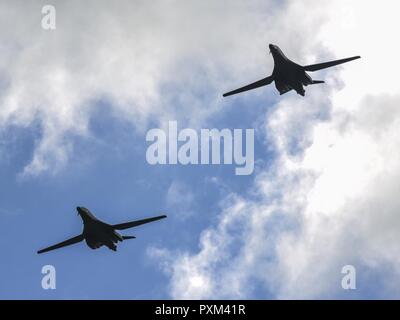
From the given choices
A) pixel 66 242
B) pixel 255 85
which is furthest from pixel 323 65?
pixel 66 242

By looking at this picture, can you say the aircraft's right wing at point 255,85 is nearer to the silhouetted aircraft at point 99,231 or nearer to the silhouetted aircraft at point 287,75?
the silhouetted aircraft at point 287,75

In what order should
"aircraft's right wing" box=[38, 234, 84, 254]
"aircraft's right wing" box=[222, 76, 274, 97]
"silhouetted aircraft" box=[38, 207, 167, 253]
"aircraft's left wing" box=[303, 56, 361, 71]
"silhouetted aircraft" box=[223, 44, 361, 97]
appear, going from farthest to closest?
"aircraft's right wing" box=[222, 76, 274, 97] < "aircraft's right wing" box=[38, 234, 84, 254] < "silhouetted aircraft" box=[223, 44, 361, 97] < "aircraft's left wing" box=[303, 56, 361, 71] < "silhouetted aircraft" box=[38, 207, 167, 253]

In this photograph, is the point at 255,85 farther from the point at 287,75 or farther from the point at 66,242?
the point at 66,242

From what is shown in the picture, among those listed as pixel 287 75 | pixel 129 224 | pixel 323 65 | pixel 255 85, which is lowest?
pixel 129 224

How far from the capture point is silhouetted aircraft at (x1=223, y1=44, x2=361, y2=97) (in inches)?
3083

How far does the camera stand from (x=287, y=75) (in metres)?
79.7

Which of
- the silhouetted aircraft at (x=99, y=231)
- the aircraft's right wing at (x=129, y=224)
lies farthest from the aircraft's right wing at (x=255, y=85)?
the silhouetted aircraft at (x=99, y=231)

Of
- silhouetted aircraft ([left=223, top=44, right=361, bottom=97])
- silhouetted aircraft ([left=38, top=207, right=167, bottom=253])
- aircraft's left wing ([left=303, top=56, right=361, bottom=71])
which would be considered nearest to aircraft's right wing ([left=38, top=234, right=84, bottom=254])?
silhouetted aircraft ([left=38, top=207, right=167, bottom=253])

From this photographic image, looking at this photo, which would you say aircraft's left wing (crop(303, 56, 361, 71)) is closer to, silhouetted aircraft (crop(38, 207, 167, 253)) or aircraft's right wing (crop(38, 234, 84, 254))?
silhouetted aircraft (crop(38, 207, 167, 253))

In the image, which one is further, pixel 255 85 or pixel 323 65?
pixel 255 85

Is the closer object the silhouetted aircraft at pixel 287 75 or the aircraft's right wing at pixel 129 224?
the aircraft's right wing at pixel 129 224

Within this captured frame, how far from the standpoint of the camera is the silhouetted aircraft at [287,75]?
257 ft

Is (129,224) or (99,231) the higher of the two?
(129,224)
